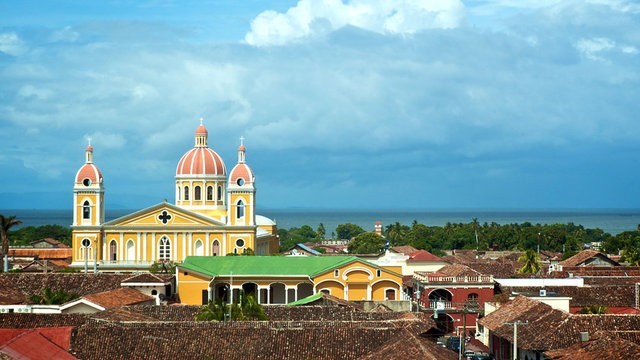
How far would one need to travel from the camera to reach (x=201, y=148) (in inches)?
4149

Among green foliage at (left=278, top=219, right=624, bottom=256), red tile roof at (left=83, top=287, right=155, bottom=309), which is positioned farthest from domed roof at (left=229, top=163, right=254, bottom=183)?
green foliage at (left=278, top=219, right=624, bottom=256)

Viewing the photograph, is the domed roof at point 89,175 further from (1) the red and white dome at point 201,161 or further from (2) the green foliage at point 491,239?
(2) the green foliage at point 491,239

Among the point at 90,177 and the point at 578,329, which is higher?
the point at 90,177

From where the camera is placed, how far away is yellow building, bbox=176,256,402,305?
7756 cm

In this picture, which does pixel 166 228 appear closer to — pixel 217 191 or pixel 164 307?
pixel 217 191

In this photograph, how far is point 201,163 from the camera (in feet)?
341

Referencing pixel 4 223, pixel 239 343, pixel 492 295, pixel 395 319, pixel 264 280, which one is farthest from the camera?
pixel 4 223

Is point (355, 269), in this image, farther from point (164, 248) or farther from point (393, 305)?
point (164, 248)

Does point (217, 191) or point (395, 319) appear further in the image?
point (217, 191)

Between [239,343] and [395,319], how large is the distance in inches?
346

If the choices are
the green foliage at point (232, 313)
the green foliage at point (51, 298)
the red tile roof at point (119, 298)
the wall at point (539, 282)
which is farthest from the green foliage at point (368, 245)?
the green foliage at point (232, 313)

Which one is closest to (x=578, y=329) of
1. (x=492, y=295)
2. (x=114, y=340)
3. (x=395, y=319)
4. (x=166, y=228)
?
(x=395, y=319)

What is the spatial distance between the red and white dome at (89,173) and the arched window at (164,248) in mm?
7875

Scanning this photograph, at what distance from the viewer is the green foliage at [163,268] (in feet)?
285
